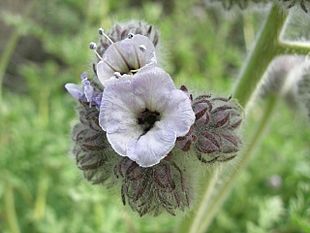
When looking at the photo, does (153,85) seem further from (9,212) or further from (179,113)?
(9,212)

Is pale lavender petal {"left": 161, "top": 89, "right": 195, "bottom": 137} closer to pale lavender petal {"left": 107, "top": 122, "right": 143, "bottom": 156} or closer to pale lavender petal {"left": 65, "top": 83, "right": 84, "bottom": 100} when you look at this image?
pale lavender petal {"left": 107, "top": 122, "right": 143, "bottom": 156}

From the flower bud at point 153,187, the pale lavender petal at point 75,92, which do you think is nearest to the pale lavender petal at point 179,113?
Result: the flower bud at point 153,187

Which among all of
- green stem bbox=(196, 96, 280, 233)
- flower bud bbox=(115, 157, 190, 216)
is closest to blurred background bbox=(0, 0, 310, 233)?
green stem bbox=(196, 96, 280, 233)

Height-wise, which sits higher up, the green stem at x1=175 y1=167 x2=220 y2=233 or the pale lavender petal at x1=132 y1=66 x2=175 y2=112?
the pale lavender petal at x1=132 y1=66 x2=175 y2=112

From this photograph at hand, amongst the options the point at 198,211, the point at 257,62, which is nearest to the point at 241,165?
the point at 198,211

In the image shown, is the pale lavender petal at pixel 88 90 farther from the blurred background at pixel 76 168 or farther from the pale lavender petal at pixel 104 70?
the blurred background at pixel 76 168

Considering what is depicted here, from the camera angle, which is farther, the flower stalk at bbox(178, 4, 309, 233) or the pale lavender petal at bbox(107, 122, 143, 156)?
the flower stalk at bbox(178, 4, 309, 233)

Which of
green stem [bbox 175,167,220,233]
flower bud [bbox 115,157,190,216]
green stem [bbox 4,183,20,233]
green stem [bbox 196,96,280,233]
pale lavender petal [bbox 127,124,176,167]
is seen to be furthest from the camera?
green stem [bbox 4,183,20,233]
